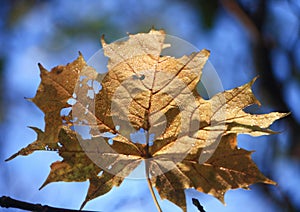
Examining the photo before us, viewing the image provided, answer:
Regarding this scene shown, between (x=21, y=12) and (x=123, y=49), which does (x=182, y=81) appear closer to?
(x=123, y=49)

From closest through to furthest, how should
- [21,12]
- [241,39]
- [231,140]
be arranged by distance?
1. [231,140]
2. [241,39]
3. [21,12]

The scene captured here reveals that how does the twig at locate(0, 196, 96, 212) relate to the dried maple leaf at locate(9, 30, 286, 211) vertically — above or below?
below

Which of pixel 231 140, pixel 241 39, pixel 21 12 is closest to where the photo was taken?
pixel 231 140

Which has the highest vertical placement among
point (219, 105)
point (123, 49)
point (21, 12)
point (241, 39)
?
point (21, 12)

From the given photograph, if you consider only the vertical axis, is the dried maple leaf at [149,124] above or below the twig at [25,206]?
above

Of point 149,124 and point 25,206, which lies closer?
point 25,206

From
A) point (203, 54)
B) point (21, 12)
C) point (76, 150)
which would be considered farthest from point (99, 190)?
point (21, 12)

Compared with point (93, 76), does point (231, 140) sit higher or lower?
lower

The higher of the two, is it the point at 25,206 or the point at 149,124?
the point at 149,124
